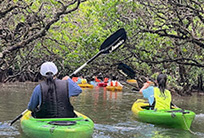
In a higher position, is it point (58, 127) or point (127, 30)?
point (127, 30)

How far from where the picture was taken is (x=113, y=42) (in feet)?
33.2

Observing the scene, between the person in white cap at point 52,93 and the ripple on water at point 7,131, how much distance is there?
3.47 ft

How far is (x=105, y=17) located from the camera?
15.7 m

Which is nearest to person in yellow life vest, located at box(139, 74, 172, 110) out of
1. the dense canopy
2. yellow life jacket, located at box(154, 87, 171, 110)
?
yellow life jacket, located at box(154, 87, 171, 110)

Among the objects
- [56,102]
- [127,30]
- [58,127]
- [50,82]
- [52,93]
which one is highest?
[127,30]

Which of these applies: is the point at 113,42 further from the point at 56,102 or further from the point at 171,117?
the point at 56,102

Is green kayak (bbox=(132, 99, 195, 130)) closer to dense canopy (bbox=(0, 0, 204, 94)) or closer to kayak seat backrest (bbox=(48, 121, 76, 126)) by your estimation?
kayak seat backrest (bbox=(48, 121, 76, 126))

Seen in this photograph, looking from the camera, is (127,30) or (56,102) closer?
(56,102)

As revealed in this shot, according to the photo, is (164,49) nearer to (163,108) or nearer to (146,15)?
(146,15)

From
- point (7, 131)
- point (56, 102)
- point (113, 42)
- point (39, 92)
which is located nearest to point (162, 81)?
point (113, 42)

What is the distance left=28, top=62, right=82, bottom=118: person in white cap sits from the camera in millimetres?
7148

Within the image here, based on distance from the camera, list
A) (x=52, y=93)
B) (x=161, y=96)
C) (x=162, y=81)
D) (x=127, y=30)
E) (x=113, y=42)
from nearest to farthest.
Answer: (x=52, y=93)
(x=162, y=81)
(x=161, y=96)
(x=113, y=42)
(x=127, y=30)

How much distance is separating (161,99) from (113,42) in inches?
73.6

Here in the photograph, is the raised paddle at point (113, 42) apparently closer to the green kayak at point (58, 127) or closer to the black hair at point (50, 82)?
the green kayak at point (58, 127)
